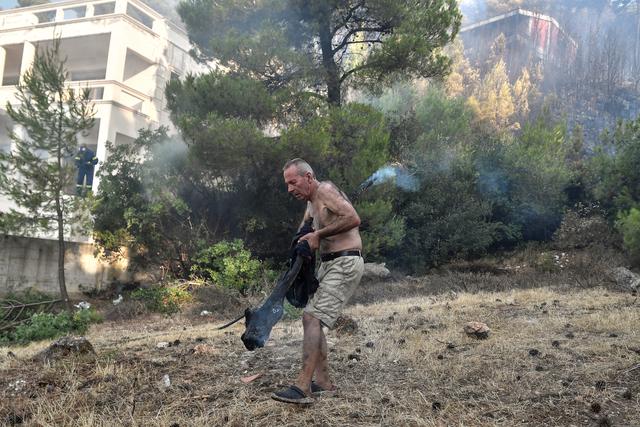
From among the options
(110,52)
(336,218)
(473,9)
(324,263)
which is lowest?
(324,263)

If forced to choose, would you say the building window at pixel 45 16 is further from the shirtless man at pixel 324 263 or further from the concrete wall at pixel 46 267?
the shirtless man at pixel 324 263

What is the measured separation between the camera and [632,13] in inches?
1734

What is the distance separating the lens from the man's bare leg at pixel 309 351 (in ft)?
10.3

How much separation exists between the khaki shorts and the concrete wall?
1096 cm

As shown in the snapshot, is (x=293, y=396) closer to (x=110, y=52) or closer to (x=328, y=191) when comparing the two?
(x=328, y=191)

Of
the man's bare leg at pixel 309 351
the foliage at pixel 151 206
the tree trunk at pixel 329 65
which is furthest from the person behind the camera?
the tree trunk at pixel 329 65

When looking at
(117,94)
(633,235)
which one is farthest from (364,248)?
(117,94)

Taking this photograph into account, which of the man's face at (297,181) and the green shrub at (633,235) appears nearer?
the man's face at (297,181)

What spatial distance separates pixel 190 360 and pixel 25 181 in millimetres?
8149

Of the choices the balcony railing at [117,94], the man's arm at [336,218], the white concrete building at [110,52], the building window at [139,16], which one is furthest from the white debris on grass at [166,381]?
the building window at [139,16]

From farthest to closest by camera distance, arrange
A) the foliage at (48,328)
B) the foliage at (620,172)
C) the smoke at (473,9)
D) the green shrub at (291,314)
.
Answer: the smoke at (473,9)
the foliage at (620,172)
the foliage at (48,328)
the green shrub at (291,314)

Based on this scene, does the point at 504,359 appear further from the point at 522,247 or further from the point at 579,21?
the point at 579,21

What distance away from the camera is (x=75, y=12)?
20.2m

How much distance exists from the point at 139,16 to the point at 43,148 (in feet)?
38.4
